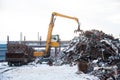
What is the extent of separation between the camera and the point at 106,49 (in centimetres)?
3728

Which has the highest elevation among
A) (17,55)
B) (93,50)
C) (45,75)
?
(93,50)

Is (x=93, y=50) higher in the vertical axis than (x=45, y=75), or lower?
higher

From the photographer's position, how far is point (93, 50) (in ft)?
125

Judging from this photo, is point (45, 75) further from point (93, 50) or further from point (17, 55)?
point (17, 55)

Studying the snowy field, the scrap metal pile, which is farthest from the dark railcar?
the snowy field

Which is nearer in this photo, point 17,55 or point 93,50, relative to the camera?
point 93,50

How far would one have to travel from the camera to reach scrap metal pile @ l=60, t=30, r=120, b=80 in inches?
1415

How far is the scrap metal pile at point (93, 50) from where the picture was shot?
118 feet

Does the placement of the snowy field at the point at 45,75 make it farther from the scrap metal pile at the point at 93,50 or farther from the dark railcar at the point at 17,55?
the dark railcar at the point at 17,55

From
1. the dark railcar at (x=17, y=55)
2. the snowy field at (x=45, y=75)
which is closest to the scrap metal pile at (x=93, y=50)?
the dark railcar at (x=17, y=55)

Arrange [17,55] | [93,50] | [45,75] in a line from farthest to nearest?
[17,55]
[93,50]
[45,75]

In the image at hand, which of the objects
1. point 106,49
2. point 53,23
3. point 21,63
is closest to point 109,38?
point 106,49

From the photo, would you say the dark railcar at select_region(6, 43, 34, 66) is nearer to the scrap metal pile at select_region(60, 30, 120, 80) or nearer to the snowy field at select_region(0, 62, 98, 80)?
the scrap metal pile at select_region(60, 30, 120, 80)

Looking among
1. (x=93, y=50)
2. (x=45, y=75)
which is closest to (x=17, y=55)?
(x=93, y=50)
